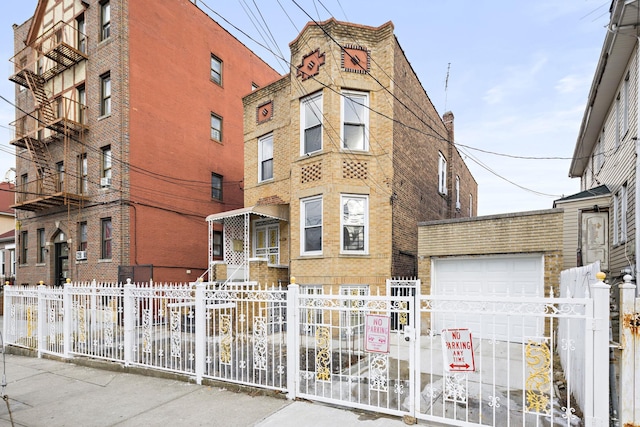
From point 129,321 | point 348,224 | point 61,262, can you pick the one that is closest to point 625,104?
point 348,224

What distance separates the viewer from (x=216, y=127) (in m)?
19.8

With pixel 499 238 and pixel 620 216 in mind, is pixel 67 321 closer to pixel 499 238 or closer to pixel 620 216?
pixel 499 238

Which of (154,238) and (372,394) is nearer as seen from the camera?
(372,394)

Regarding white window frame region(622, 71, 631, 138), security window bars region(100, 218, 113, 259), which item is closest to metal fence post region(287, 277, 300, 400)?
white window frame region(622, 71, 631, 138)

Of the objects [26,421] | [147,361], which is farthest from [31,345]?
[26,421]

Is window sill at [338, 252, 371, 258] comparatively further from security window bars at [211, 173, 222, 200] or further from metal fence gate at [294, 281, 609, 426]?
security window bars at [211, 173, 222, 200]

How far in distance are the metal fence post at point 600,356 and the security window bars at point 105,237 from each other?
16.4 m

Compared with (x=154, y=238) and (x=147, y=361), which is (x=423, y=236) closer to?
(x=147, y=361)

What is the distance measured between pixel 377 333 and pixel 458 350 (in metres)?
1.04

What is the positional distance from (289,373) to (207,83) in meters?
17.1

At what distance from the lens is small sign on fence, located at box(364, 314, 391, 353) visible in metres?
4.98

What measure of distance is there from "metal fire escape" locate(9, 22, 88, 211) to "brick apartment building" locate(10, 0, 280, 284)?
6cm

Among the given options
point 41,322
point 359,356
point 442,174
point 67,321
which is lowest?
point 41,322

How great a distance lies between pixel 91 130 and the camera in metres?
16.2
